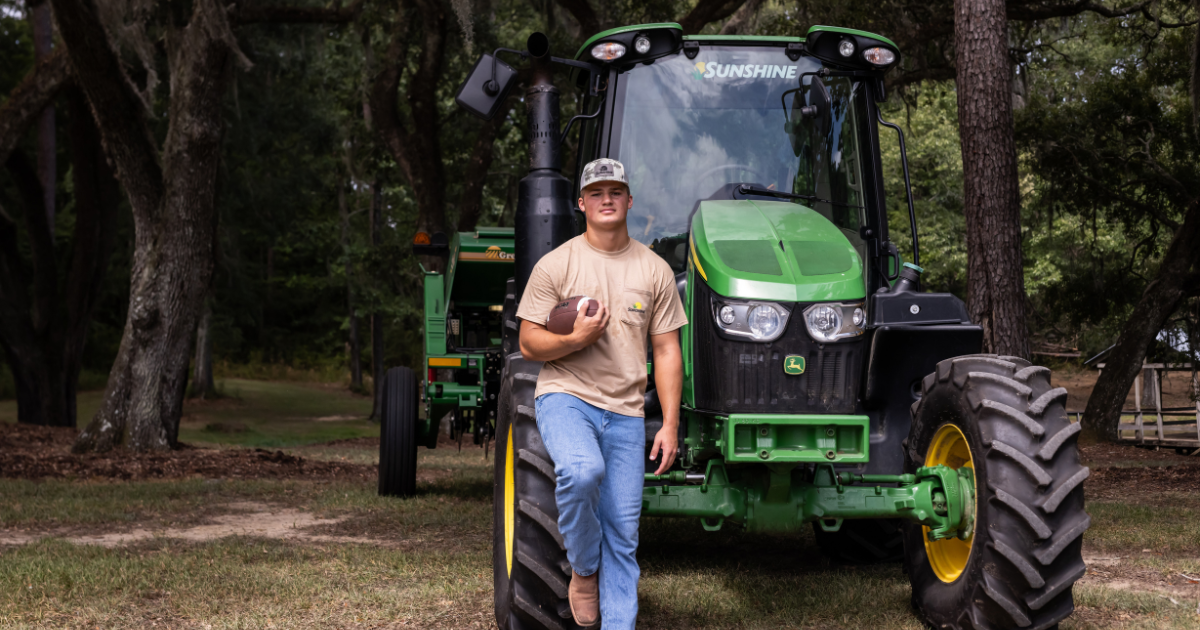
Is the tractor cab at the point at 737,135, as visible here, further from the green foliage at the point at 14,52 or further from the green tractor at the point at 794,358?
the green foliage at the point at 14,52

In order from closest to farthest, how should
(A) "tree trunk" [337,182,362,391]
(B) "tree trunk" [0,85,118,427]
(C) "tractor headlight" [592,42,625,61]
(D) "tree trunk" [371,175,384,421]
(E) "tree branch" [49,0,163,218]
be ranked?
(C) "tractor headlight" [592,42,625,61] < (E) "tree branch" [49,0,163,218] < (B) "tree trunk" [0,85,118,427] < (D) "tree trunk" [371,175,384,421] < (A) "tree trunk" [337,182,362,391]

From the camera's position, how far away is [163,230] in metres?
13.9

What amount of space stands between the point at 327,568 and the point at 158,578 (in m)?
0.95

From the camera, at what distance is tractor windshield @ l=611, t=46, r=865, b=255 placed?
6094 millimetres

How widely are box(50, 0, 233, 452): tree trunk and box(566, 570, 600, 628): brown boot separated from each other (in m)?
10.9

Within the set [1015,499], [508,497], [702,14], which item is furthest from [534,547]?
[702,14]

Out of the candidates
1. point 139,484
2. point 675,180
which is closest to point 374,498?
point 139,484

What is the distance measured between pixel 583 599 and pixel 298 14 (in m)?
14.9

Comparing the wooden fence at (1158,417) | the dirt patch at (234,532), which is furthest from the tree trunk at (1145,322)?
the dirt patch at (234,532)

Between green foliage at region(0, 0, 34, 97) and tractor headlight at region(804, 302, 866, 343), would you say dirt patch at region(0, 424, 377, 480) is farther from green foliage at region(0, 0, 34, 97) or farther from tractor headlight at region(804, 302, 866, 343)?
green foliage at region(0, 0, 34, 97)

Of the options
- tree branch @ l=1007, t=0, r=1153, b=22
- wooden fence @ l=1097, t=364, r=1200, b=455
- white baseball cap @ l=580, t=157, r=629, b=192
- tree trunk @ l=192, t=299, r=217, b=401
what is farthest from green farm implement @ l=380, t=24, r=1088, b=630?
tree trunk @ l=192, t=299, r=217, b=401

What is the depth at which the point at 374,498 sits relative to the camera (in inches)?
405

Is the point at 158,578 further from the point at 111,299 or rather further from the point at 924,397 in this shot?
the point at 111,299

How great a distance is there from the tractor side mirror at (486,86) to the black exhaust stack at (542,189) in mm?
180
